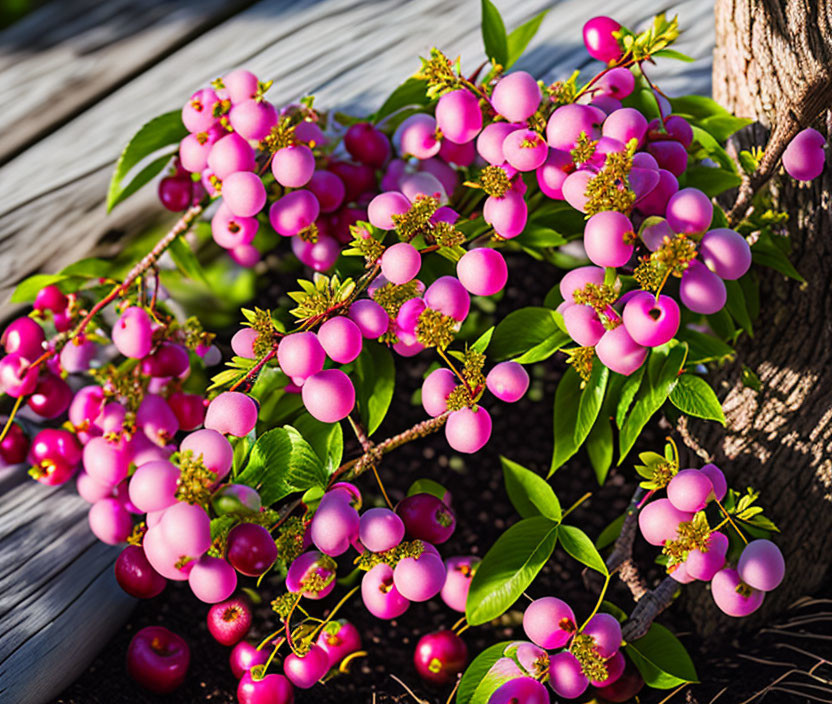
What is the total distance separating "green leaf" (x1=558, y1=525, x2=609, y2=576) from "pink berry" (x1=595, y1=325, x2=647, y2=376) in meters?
0.17

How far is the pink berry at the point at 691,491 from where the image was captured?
648 mm

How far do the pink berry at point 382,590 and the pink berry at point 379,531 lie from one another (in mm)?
25

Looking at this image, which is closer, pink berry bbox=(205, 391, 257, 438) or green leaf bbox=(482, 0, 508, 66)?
pink berry bbox=(205, 391, 257, 438)

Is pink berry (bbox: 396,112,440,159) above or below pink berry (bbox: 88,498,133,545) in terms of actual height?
above

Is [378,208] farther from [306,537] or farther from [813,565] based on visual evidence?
[813,565]

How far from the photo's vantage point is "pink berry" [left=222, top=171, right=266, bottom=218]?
2.43ft

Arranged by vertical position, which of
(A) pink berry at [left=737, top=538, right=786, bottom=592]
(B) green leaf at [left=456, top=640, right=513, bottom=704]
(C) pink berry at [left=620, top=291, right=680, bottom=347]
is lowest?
(B) green leaf at [left=456, top=640, right=513, bottom=704]

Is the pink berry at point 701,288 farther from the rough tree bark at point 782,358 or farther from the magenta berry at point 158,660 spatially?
the magenta berry at point 158,660

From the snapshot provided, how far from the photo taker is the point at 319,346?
620mm

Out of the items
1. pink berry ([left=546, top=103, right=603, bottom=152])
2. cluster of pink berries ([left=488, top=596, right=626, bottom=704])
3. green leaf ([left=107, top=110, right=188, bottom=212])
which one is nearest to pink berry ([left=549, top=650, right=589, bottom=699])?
cluster of pink berries ([left=488, top=596, right=626, bottom=704])

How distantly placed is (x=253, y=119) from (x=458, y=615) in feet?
1.95

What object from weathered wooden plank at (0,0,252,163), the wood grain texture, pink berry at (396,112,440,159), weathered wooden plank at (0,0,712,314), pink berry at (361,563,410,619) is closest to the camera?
pink berry at (361,563,410,619)

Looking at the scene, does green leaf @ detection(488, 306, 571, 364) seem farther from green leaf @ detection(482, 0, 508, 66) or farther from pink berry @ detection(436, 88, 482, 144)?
green leaf @ detection(482, 0, 508, 66)

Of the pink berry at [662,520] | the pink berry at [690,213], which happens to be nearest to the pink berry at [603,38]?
the pink berry at [690,213]
